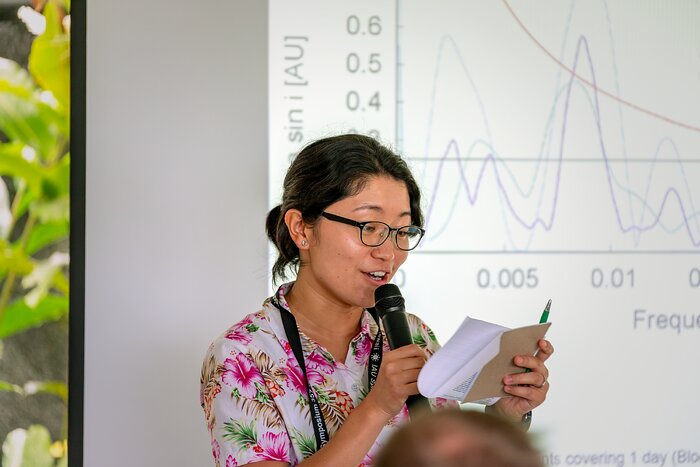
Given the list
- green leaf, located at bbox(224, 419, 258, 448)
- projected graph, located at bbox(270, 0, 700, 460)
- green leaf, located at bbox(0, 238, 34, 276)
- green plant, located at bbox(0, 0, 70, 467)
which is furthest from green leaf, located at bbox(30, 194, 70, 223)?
green leaf, located at bbox(224, 419, 258, 448)

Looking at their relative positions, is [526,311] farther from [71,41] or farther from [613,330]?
[71,41]

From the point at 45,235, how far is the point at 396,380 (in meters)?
1.83

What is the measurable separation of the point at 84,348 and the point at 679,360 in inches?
85.5

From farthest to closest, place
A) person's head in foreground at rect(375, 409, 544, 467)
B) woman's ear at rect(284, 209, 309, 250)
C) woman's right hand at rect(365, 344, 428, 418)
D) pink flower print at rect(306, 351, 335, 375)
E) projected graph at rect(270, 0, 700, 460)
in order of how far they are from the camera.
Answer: projected graph at rect(270, 0, 700, 460), woman's ear at rect(284, 209, 309, 250), pink flower print at rect(306, 351, 335, 375), woman's right hand at rect(365, 344, 428, 418), person's head in foreground at rect(375, 409, 544, 467)

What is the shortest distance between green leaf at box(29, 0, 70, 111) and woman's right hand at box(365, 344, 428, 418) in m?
1.88

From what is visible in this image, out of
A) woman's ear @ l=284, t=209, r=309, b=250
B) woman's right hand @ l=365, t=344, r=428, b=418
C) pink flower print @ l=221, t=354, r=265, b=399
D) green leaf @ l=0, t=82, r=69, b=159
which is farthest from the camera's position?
green leaf @ l=0, t=82, r=69, b=159

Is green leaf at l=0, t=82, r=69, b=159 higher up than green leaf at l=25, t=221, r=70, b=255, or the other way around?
green leaf at l=0, t=82, r=69, b=159

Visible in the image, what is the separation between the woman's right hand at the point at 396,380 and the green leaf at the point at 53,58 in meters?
1.88

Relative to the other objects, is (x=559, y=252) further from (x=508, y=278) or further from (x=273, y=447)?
(x=273, y=447)

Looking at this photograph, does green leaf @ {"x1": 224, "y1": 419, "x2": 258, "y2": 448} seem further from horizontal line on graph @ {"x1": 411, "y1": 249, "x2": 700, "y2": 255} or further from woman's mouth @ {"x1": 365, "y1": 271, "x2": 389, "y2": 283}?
horizontal line on graph @ {"x1": 411, "y1": 249, "x2": 700, "y2": 255}

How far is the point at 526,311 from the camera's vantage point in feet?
10.9

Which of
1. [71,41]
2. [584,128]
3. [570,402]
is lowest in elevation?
[570,402]

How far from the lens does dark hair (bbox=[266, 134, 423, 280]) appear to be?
2033 mm

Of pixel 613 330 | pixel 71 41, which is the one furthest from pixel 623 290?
pixel 71 41
